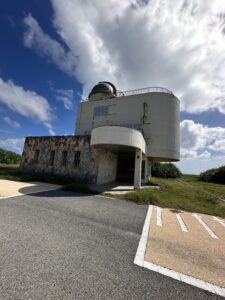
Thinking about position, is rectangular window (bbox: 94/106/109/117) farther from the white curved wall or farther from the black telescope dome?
the black telescope dome

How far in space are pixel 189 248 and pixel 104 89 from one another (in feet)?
92.3

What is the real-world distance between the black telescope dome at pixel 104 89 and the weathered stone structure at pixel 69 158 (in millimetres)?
13355

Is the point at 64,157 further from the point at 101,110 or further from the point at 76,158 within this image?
the point at 101,110

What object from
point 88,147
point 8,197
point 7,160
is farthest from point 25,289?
point 7,160

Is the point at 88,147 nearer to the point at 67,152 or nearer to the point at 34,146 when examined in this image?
the point at 67,152

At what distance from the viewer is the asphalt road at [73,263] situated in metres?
2.83

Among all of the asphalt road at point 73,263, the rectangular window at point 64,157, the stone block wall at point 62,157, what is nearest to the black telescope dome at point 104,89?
the stone block wall at point 62,157

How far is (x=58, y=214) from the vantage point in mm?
6801

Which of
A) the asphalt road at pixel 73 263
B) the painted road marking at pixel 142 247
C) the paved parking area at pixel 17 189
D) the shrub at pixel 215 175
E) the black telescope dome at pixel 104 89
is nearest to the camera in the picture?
the asphalt road at pixel 73 263

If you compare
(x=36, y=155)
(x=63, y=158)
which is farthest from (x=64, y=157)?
(x=36, y=155)

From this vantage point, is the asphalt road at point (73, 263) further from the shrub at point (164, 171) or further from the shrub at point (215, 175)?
the shrub at point (215, 175)

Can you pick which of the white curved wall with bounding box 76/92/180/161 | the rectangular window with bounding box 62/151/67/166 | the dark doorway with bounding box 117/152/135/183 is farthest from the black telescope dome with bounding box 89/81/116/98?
the rectangular window with bounding box 62/151/67/166

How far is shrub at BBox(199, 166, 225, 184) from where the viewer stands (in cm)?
4275

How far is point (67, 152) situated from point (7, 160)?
3380cm
